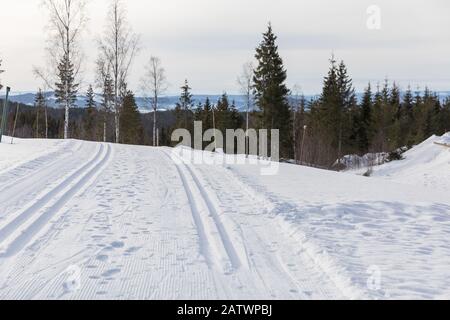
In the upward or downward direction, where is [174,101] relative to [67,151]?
upward

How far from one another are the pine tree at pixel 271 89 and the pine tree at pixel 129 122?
59.4 ft

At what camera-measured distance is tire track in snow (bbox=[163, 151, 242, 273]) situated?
5078 mm

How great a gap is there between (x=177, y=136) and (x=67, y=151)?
37.3 metres

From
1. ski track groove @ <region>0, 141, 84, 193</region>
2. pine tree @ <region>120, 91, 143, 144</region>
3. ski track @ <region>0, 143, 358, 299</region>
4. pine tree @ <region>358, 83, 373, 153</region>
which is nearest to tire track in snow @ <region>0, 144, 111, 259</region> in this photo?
ski track @ <region>0, 143, 358, 299</region>

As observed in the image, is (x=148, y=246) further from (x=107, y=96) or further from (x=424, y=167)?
(x=107, y=96)

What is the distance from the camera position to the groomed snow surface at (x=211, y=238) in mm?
4341

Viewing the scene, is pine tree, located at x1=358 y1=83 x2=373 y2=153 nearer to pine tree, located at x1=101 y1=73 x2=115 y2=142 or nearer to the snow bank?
pine tree, located at x1=101 y1=73 x2=115 y2=142

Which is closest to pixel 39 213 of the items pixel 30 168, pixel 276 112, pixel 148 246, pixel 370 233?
pixel 148 246

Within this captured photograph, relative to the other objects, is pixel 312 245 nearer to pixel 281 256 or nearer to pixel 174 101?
pixel 281 256

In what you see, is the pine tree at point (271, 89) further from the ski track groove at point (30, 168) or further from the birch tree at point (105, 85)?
the ski track groove at point (30, 168)

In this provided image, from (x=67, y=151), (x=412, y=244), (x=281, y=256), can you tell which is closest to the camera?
(x=281, y=256)

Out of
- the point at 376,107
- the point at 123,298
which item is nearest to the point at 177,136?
the point at 376,107

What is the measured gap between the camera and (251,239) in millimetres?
5965

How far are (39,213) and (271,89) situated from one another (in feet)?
96.6
